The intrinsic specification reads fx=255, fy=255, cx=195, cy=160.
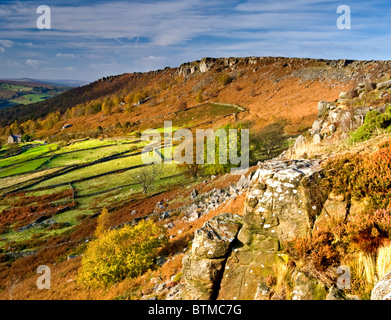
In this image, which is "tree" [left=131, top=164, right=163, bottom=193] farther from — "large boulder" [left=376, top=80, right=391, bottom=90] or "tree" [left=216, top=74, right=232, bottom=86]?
"tree" [left=216, top=74, right=232, bottom=86]

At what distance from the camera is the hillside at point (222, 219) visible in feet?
28.3

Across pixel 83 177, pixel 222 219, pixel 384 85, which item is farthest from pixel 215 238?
pixel 83 177

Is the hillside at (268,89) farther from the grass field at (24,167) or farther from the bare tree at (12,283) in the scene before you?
the bare tree at (12,283)

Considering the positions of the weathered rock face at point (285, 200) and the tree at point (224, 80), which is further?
the tree at point (224, 80)

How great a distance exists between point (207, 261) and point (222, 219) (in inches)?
81.7

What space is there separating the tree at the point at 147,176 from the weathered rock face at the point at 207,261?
44692mm

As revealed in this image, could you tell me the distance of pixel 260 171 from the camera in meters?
10.4

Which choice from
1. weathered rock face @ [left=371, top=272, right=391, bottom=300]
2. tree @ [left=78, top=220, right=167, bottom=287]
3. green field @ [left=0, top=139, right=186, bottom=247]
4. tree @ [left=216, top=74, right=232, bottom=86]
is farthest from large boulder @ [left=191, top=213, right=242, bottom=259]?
tree @ [left=216, top=74, right=232, bottom=86]

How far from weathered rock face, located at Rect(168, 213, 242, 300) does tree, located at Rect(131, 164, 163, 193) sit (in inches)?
1760

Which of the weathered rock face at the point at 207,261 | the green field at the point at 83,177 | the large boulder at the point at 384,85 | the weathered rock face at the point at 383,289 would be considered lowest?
the green field at the point at 83,177

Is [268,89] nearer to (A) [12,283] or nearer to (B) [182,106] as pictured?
(B) [182,106]

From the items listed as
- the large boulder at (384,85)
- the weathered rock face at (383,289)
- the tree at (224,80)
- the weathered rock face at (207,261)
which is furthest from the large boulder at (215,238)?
the tree at (224,80)

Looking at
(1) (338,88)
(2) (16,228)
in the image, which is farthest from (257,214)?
(1) (338,88)

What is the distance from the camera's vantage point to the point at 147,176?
200 feet
